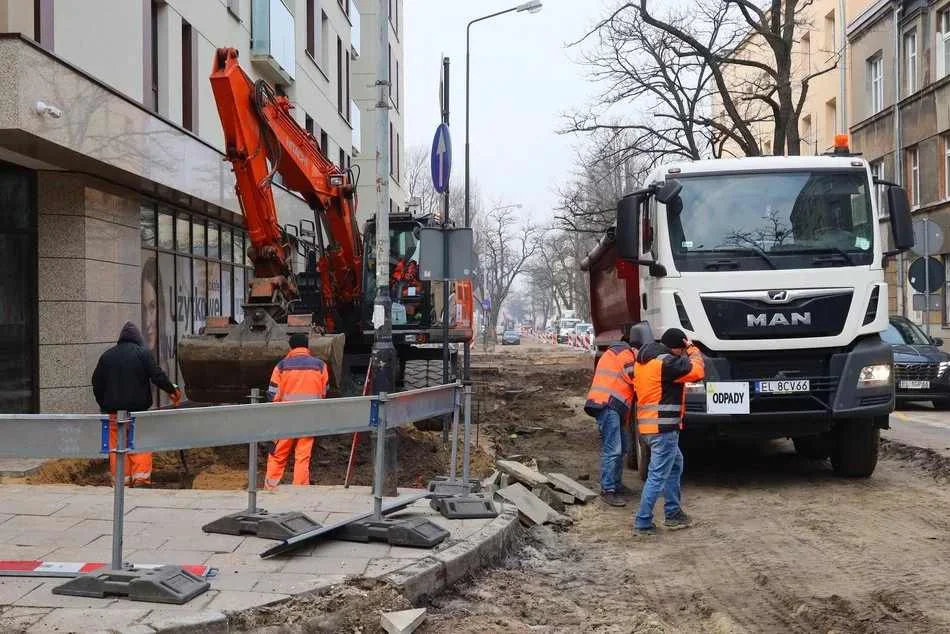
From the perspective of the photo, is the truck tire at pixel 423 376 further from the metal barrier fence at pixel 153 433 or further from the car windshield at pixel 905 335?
the car windshield at pixel 905 335

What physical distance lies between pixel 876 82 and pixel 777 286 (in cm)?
2695

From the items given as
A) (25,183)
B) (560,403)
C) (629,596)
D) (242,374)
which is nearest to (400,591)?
(629,596)

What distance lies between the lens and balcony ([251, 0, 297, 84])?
1928cm

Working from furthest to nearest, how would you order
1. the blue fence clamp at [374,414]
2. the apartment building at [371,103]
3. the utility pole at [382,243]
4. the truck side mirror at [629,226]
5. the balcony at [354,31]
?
1. the apartment building at [371,103]
2. the balcony at [354,31]
3. the truck side mirror at [629,226]
4. the utility pole at [382,243]
5. the blue fence clamp at [374,414]

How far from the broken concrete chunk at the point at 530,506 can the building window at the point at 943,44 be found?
943 inches

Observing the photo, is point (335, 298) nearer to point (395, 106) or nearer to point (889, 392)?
point (889, 392)

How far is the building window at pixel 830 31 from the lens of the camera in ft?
119

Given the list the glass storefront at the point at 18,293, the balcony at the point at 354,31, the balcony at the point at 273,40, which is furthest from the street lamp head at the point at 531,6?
the glass storefront at the point at 18,293

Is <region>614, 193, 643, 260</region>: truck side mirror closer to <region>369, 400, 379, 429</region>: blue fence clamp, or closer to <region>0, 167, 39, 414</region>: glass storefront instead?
<region>369, 400, 379, 429</region>: blue fence clamp

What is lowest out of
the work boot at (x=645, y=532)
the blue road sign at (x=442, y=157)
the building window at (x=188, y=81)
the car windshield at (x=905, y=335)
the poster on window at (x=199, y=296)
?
the work boot at (x=645, y=532)

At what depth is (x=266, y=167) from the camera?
11000 mm

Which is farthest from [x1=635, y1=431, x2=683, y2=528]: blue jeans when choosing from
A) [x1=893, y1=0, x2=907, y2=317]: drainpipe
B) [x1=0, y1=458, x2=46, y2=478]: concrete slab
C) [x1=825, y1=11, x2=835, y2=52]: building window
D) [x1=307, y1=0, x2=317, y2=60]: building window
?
[x1=825, y1=11, x2=835, y2=52]: building window

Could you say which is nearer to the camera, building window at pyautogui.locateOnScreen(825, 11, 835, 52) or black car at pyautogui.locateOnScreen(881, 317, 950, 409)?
black car at pyautogui.locateOnScreen(881, 317, 950, 409)

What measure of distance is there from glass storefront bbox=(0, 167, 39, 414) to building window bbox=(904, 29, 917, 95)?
26.1 metres
